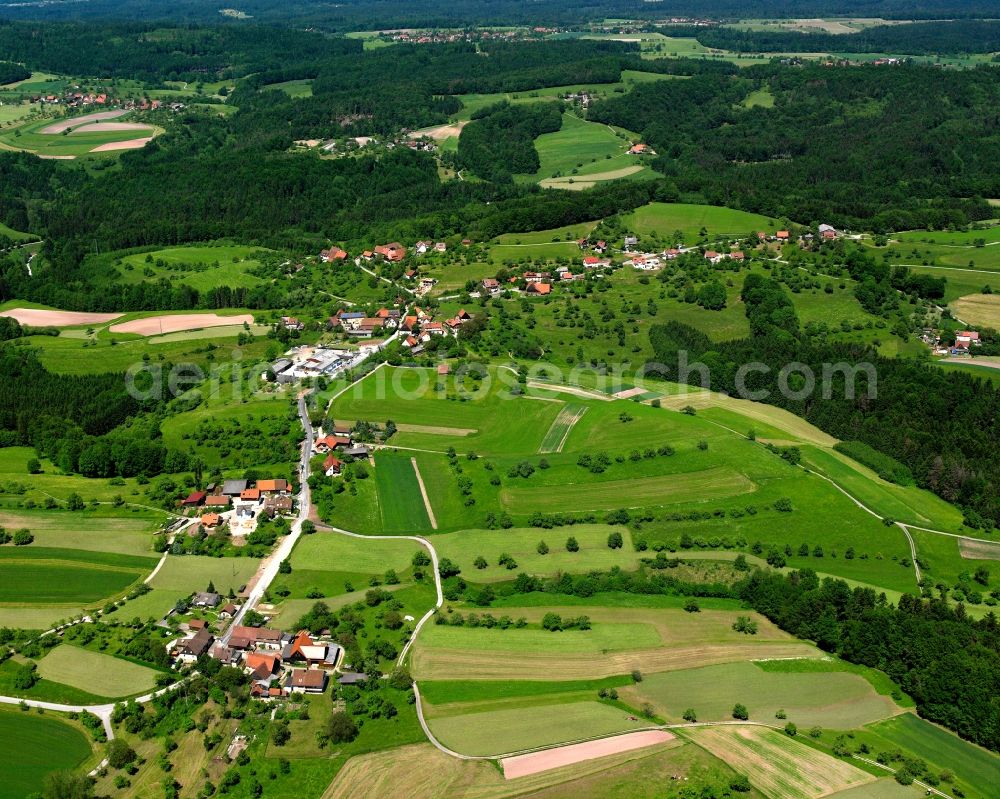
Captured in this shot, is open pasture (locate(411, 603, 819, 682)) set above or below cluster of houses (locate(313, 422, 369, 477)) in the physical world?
below

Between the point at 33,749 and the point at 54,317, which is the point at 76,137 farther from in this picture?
the point at 33,749

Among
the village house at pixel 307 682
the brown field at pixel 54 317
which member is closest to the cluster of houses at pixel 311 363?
the brown field at pixel 54 317

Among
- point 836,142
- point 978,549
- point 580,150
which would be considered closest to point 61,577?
point 978,549

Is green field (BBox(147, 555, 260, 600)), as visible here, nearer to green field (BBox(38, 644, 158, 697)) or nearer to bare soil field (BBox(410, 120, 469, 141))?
green field (BBox(38, 644, 158, 697))

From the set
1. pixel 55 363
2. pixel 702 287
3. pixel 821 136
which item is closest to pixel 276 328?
pixel 55 363

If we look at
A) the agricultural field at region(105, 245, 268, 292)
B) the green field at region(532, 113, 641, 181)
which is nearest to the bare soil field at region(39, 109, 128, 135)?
the agricultural field at region(105, 245, 268, 292)

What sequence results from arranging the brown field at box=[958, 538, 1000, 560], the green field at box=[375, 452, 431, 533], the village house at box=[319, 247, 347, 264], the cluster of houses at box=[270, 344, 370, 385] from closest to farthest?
1. the brown field at box=[958, 538, 1000, 560]
2. the green field at box=[375, 452, 431, 533]
3. the cluster of houses at box=[270, 344, 370, 385]
4. the village house at box=[319, 247, 347, 264]

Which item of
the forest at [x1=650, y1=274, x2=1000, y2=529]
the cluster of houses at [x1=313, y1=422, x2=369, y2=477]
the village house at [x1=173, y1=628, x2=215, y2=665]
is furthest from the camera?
the forest at [x1=650, y1=274, x2=1000, y2=529]
